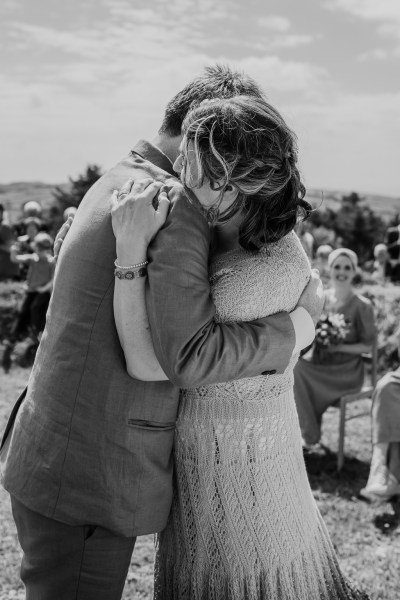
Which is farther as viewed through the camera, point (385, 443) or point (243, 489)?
point (385, 443)

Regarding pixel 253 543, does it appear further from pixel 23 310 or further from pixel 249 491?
pixel 23 310

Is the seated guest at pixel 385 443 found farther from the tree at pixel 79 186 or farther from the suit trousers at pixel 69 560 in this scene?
the tree at pixel 79 186

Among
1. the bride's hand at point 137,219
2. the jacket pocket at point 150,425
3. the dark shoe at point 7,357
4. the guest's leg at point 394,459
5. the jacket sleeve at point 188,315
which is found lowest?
the dark shoe at point 7,357

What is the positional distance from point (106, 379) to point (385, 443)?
374 centimetres

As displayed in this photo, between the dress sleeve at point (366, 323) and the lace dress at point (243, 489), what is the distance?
4200mm

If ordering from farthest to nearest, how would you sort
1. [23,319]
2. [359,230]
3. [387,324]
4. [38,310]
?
[359,230] → [23,319] → [38,310] → [387,324]

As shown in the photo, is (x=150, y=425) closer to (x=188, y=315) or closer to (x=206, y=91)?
(x=188, y=315)

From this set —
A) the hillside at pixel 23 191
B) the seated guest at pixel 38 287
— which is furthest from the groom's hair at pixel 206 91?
the hillside at pixel 23 191

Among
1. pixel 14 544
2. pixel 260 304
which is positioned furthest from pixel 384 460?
pixel 260 304

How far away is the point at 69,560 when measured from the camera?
84.0 inches

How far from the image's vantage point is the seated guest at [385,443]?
17.0ft

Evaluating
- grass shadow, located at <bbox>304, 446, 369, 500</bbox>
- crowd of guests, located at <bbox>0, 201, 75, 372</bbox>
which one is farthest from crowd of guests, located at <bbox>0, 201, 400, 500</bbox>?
crowd of guests, located at <bbox>0, 201, 75, 372</bbox>

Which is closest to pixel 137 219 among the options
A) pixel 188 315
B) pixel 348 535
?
pixel 188 315

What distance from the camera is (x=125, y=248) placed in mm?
1944
